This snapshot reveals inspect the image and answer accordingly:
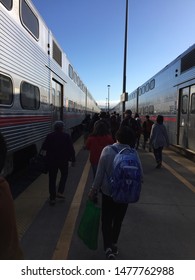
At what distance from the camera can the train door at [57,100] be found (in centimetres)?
1097

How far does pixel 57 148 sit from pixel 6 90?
51.5 inches

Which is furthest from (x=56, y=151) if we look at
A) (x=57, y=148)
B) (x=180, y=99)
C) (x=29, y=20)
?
(x=180, y=99)

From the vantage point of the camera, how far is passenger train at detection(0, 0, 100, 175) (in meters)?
5.70

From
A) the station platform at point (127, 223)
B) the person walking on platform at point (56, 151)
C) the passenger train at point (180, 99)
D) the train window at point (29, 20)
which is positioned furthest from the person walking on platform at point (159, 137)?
the person walking on platform at point (56, 151)

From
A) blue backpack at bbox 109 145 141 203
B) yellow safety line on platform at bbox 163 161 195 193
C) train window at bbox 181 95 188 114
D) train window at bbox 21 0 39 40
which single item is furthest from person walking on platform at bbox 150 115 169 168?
blue backpack at bbox 109 145 141 203

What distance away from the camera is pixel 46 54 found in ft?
30.7

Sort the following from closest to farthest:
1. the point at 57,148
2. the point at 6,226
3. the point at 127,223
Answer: the point at 6,226 → the point at 127,223 → the point at 57,148

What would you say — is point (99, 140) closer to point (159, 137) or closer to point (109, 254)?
point (109, 254)

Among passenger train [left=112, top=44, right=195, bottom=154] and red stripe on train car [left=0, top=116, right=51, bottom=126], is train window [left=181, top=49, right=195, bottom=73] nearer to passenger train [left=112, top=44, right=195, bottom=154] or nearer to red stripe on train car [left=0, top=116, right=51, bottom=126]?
passenger train [left=112, top=44, right=195, bottom=154]

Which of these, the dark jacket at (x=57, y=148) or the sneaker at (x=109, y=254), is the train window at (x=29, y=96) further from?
the sneaker at (x=109, y=254)

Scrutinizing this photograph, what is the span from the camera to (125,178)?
3660mm

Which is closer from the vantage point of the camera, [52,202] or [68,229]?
[68,229]

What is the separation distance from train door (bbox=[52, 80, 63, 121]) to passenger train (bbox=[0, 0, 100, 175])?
0.25m

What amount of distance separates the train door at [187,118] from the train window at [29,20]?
18.6 feet
